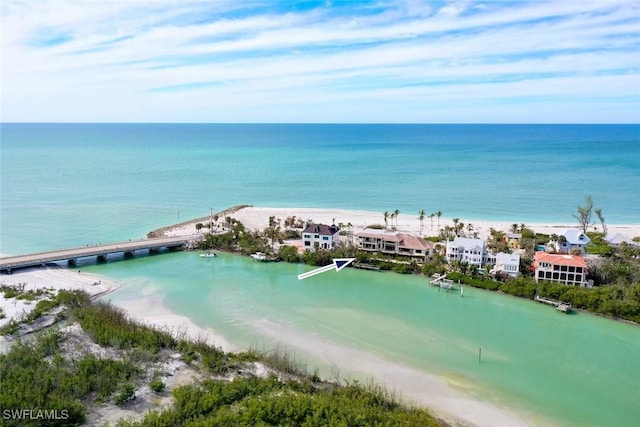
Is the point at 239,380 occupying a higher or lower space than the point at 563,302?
lower

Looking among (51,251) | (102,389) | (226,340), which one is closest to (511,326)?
(226,340)

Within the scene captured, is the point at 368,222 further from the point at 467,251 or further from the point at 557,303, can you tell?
the point at 557,303

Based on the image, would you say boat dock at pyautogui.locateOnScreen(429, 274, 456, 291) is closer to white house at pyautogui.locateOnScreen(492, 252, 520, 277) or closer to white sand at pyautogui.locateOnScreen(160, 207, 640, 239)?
white house at pyautogui.locateOnScreen(492, 252, 520, 277)

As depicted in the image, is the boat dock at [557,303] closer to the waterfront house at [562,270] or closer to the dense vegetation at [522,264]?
the dense vegetation at [522,264]

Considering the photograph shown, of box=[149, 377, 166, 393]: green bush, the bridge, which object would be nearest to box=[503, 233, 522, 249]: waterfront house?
the bridge

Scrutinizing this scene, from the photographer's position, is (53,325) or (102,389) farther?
(53,325)

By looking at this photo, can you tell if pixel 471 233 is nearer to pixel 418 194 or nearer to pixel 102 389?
pixel 418 194
